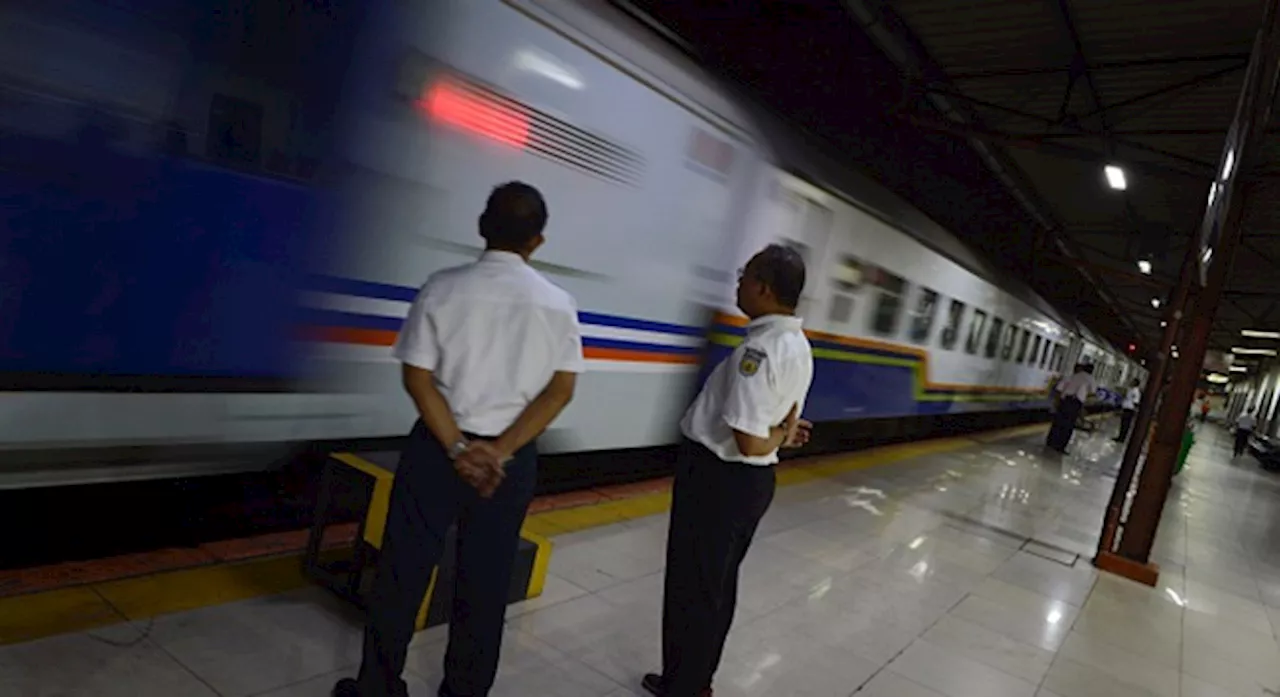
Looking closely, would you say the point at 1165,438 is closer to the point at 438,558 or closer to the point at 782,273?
the point at 782,273

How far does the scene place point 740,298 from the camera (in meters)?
2.45

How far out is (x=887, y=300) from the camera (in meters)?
7.74

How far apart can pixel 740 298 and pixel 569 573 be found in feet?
6.14

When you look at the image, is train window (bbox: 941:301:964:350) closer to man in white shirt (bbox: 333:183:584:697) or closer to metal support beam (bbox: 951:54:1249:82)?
metal support beam (bbox: 951:54:1249:82)

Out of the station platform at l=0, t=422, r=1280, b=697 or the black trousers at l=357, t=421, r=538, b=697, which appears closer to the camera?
the black trousers at l=357, t=421, r=538, b=697

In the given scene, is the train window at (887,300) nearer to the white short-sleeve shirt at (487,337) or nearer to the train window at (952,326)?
the train window at (952,326)

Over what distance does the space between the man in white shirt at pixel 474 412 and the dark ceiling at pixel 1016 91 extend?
122 inches

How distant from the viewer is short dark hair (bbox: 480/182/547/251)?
76.8 inches

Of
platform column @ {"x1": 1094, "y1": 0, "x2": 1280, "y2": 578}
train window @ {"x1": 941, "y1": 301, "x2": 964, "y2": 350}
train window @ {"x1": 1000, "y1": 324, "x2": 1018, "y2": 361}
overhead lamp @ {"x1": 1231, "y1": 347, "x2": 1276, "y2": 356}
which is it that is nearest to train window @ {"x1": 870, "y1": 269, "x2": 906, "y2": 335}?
train window @ {"x1": 941, "y1": 301, "x2": 964, "y2": 350}

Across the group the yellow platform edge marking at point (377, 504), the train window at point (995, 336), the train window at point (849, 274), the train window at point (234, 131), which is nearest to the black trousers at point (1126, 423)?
the train window at point (995, 336)

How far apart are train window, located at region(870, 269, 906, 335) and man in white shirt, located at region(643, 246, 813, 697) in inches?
206

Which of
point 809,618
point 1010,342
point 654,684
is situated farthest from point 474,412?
point 1010,342

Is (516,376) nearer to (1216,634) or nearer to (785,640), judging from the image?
(785,640)

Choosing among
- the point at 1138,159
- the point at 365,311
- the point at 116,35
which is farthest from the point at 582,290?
the point at 1138,159
